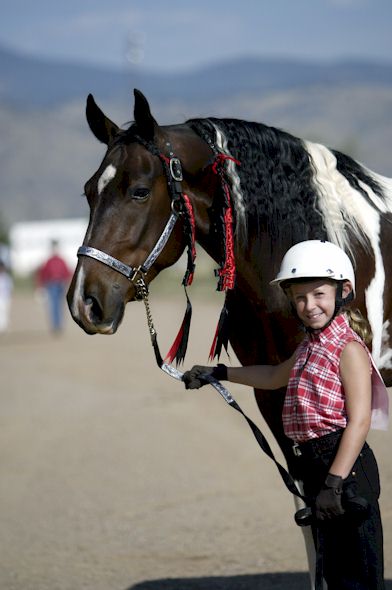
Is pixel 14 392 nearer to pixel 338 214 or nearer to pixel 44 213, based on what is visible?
pixel 338 214

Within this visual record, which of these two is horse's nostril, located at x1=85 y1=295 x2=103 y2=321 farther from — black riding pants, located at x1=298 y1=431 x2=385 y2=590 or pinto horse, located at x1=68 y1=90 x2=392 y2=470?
black riding pants, located at x1=298 y1=431 x2=385 y2=590

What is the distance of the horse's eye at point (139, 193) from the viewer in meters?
3.80

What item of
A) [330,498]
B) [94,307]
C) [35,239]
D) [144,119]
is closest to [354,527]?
[330,498]

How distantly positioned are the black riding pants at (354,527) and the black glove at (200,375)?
536 mm

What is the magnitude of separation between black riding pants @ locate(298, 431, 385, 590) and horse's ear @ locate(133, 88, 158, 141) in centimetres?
145

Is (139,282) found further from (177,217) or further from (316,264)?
(316,264)

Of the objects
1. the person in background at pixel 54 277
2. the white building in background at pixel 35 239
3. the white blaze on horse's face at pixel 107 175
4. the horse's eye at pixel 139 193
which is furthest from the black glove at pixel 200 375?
the white building in background at pixel 35 239

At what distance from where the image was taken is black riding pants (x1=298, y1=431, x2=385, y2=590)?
3.23 meters

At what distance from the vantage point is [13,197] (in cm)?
16500

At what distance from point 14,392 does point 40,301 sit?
82.1 ft

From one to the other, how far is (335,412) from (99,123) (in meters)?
1.71

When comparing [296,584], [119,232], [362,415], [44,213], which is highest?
[44,213]

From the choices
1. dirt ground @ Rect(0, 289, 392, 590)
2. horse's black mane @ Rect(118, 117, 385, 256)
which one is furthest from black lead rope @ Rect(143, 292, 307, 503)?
dirt ground @ Rect(0, 289, 392, 590)

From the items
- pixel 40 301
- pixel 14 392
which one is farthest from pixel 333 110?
pixel 14 392
